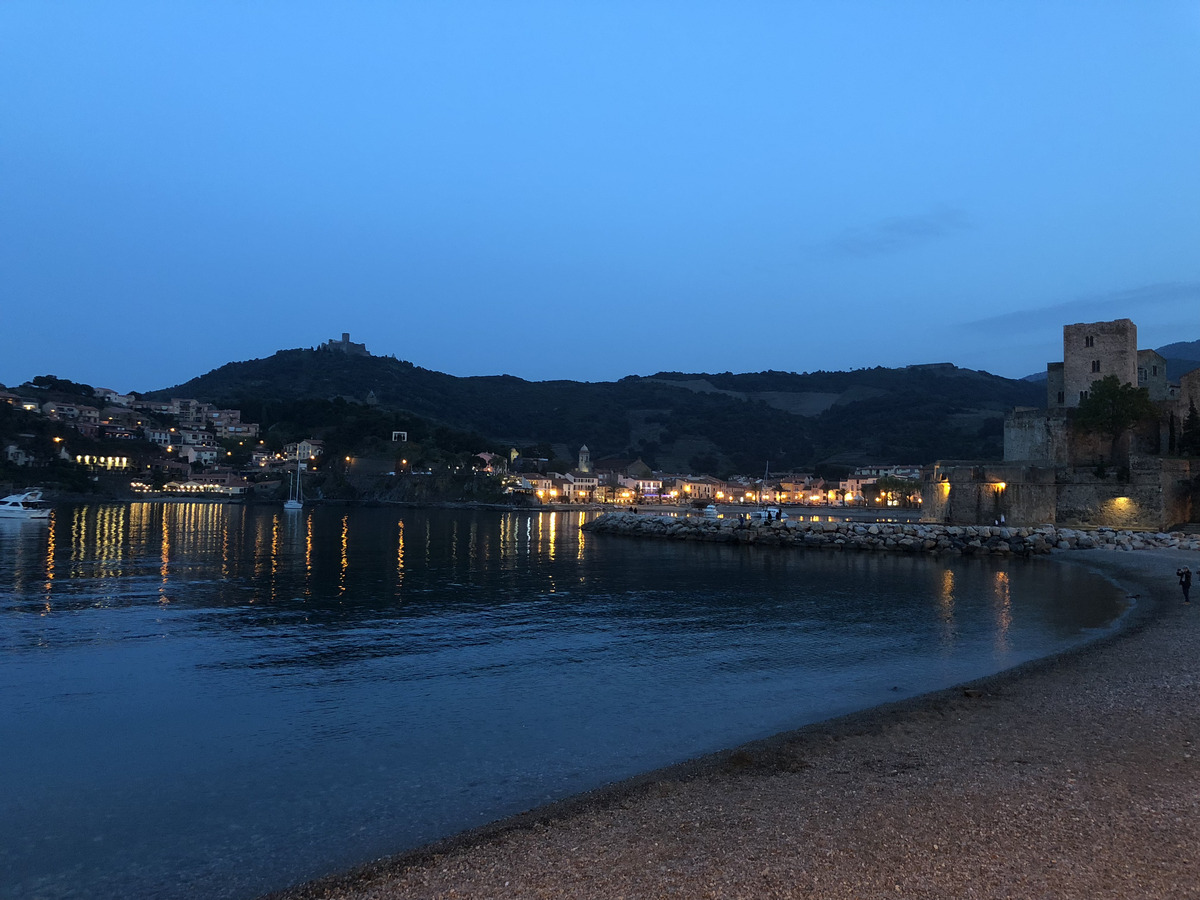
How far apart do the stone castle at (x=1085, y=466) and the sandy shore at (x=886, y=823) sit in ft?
116

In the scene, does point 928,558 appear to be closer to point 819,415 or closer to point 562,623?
point 562,623

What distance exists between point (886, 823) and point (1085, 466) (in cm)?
4325

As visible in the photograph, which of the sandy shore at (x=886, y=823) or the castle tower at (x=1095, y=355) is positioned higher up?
the castle tower at (x=1095, y=355)

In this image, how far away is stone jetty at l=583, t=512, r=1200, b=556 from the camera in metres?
32.9

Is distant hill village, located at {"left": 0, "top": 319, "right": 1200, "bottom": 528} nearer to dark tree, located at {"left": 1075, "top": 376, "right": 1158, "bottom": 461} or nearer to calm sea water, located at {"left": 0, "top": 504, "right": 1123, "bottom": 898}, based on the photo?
dark tree, located at {"left": 1075, "top": 376, "right": 1158, "bottom": 461}

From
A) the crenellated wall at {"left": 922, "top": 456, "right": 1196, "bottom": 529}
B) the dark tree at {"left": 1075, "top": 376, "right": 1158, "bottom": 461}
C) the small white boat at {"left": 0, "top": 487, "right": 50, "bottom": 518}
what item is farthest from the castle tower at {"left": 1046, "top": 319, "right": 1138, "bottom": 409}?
the small white boat at {"left": 0, "top": 487, "right": 50, "bottom": 518}

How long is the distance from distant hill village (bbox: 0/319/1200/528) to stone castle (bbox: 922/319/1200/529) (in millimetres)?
66

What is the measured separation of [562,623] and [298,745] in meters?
8.73

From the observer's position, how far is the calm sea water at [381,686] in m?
6.29

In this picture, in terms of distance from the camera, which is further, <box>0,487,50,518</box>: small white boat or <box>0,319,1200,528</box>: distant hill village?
<box>0,487,50,518</box>: small white boat

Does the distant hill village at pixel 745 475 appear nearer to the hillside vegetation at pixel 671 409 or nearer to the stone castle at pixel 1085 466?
the stone castle at pixel 1085 466

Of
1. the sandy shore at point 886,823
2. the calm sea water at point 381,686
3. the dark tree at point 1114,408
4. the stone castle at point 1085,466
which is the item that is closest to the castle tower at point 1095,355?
the stone castle at point 1085,466

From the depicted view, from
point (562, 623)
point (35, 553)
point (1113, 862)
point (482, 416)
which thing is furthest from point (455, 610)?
point (482, 416)

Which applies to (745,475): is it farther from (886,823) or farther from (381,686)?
(886,823)
